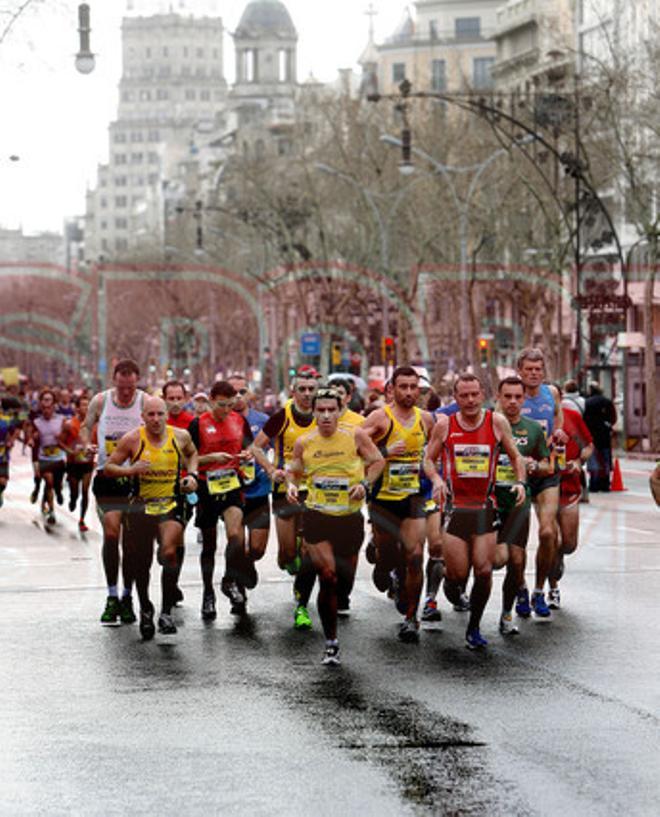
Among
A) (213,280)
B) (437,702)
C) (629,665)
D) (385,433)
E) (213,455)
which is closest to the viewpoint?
(437,702)

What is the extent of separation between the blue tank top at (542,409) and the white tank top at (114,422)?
8.60 feet

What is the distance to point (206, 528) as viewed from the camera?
16.0 m

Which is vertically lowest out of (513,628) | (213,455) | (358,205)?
(513,628)

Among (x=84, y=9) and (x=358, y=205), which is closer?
(x=84, y=9)

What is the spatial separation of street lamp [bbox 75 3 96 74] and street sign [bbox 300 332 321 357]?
49855 millimetres

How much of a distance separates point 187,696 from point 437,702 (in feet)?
4.28

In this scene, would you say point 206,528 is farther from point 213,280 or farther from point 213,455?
point 213,280

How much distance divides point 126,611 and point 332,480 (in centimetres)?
265

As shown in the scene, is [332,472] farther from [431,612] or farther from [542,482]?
[542,482]

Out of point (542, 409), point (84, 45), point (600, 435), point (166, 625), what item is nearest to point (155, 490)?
point (166, 625)

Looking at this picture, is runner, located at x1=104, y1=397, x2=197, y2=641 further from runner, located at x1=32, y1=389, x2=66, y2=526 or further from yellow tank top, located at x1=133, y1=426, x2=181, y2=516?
runner, located at x1=32, y1=389, x2=66, y2=526

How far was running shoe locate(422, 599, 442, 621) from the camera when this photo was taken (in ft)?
49.6

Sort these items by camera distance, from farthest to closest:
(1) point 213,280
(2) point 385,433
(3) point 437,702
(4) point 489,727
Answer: (1) point 213,280 → (2) point 385,433 → (3) point 437,702 → (4) point 489,727

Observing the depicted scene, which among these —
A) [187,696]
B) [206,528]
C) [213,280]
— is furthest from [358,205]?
[187,696]
